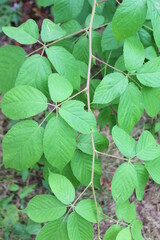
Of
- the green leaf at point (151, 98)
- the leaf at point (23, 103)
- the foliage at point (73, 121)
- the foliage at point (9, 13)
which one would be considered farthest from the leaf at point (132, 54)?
the foliage at point (9, 13)

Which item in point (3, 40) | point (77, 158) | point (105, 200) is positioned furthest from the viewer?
point (3, 40)

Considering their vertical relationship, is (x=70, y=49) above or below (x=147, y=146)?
above

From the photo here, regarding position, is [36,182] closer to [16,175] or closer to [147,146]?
[16,175]

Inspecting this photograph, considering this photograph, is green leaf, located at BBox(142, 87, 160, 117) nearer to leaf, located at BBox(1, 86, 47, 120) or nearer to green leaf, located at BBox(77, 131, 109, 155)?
green leaf, located at BBox(77, 131, 109, 155)

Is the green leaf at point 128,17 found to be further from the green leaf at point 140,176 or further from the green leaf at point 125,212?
the green leaf at point 125,212

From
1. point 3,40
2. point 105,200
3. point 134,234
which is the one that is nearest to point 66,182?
point 134,234

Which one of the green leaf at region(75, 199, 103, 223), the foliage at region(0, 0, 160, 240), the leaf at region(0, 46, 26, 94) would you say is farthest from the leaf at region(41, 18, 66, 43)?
the green leaf at region(75, 199, 103, 223)
